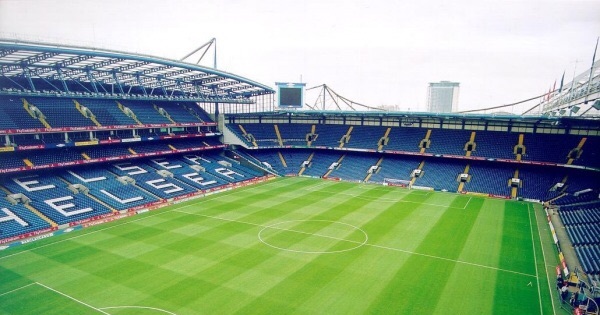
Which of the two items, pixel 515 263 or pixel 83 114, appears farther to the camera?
pixel 83 114

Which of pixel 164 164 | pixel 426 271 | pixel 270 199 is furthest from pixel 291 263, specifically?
pixel 164 164

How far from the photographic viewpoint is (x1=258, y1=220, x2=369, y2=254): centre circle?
1036 inches

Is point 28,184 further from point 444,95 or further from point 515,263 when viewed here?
point 444,95

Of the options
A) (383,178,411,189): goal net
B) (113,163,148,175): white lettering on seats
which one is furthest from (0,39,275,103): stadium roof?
(383,178,411,189): goal net

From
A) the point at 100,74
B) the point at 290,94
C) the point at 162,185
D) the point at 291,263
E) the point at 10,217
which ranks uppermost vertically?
the point at 100,74

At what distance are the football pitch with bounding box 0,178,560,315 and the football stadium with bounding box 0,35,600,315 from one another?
0.16 m

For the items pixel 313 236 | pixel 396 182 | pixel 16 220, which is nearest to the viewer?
pixel 313 236

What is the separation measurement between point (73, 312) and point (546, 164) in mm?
48848

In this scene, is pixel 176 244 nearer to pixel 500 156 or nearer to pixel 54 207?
pixel 54 207

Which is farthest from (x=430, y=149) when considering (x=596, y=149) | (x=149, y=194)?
(x=149, y=194)

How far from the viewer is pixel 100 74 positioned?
4206 centimetres

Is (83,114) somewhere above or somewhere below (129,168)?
above

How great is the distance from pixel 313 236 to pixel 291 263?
5.34 meters

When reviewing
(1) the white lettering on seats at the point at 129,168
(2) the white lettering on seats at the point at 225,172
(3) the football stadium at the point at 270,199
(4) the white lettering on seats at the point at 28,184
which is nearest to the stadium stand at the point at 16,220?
(3) the football stadium at the point at 270,199
